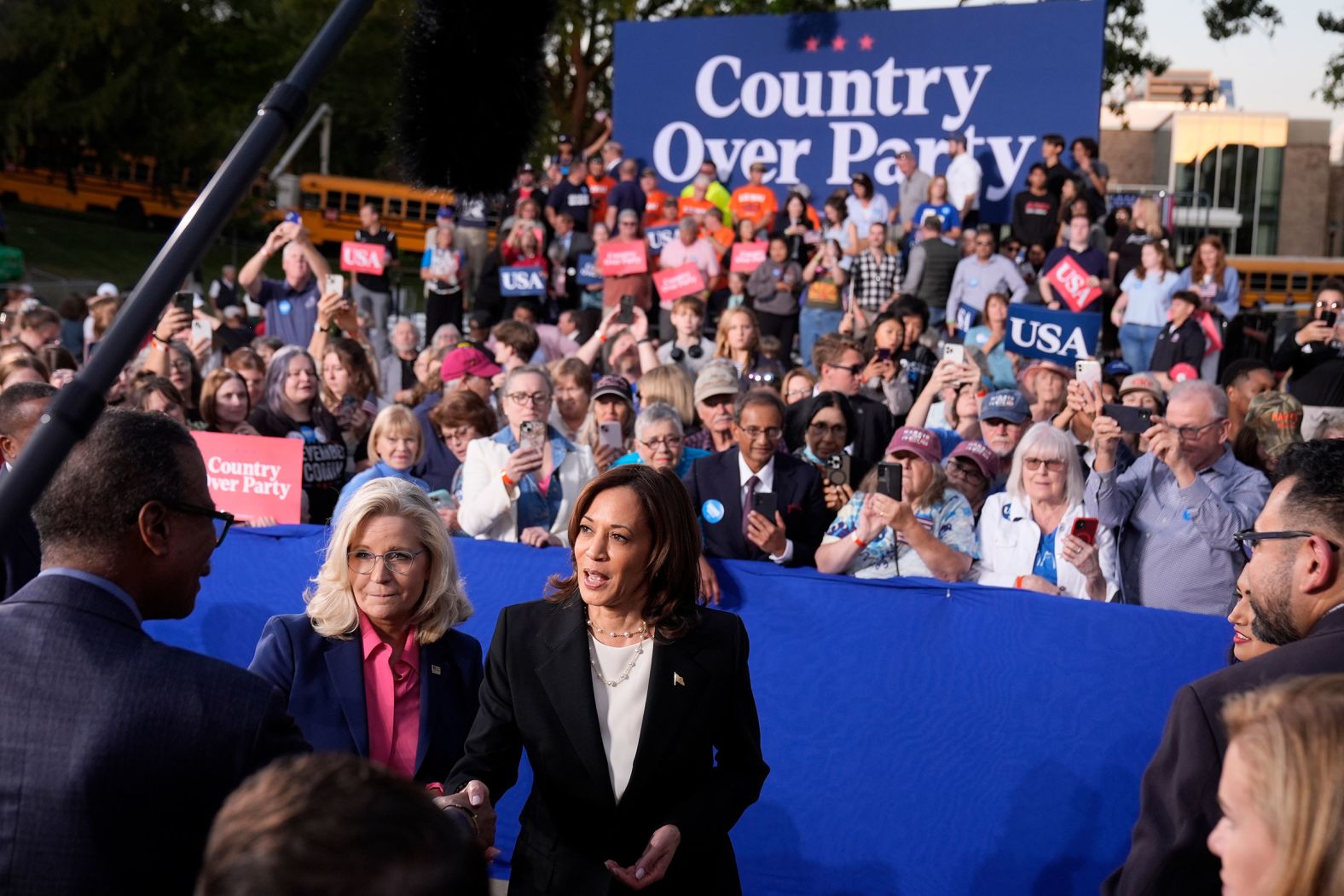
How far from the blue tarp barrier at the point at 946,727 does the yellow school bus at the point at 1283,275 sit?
27779mm

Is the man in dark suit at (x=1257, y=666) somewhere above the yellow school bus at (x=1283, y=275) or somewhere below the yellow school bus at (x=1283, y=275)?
below

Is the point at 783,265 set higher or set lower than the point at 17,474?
higher

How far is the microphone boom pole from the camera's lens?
2102mm

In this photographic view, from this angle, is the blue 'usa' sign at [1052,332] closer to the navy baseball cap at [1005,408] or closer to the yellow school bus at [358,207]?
the navy baseball cap at [1005,408]

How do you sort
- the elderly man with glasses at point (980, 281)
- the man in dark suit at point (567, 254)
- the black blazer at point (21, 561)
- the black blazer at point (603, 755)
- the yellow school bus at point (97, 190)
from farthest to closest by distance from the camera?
the yellow school bus at point (97, 190)
the man in dark suit at point (567, 254)
the elderly man with glasses at point (980, 281)
the black blazer at point (21, 561)
the black blazer at point (603, 755)

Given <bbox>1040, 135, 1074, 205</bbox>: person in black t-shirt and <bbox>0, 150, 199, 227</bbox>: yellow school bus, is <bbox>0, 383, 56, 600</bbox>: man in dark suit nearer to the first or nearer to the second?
<bbox>1040, 135, 1074, 205</bbox>: person in black t-shirt

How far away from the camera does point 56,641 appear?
8.87ft

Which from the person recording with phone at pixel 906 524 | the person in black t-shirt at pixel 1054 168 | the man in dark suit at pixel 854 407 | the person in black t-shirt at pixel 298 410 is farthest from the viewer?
the person in black t-shirt at pixel 1054 168

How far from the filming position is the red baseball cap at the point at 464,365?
1003cm

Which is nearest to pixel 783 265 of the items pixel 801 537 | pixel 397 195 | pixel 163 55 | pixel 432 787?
pixel 801 537

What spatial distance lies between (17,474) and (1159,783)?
8.27 feet

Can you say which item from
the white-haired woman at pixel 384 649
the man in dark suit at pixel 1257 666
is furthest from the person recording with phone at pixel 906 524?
the man in dark suit at pixel 1257 666

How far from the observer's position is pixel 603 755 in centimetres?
405

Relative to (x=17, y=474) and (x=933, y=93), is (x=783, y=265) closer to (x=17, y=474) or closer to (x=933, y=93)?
(x=933, y=93)
